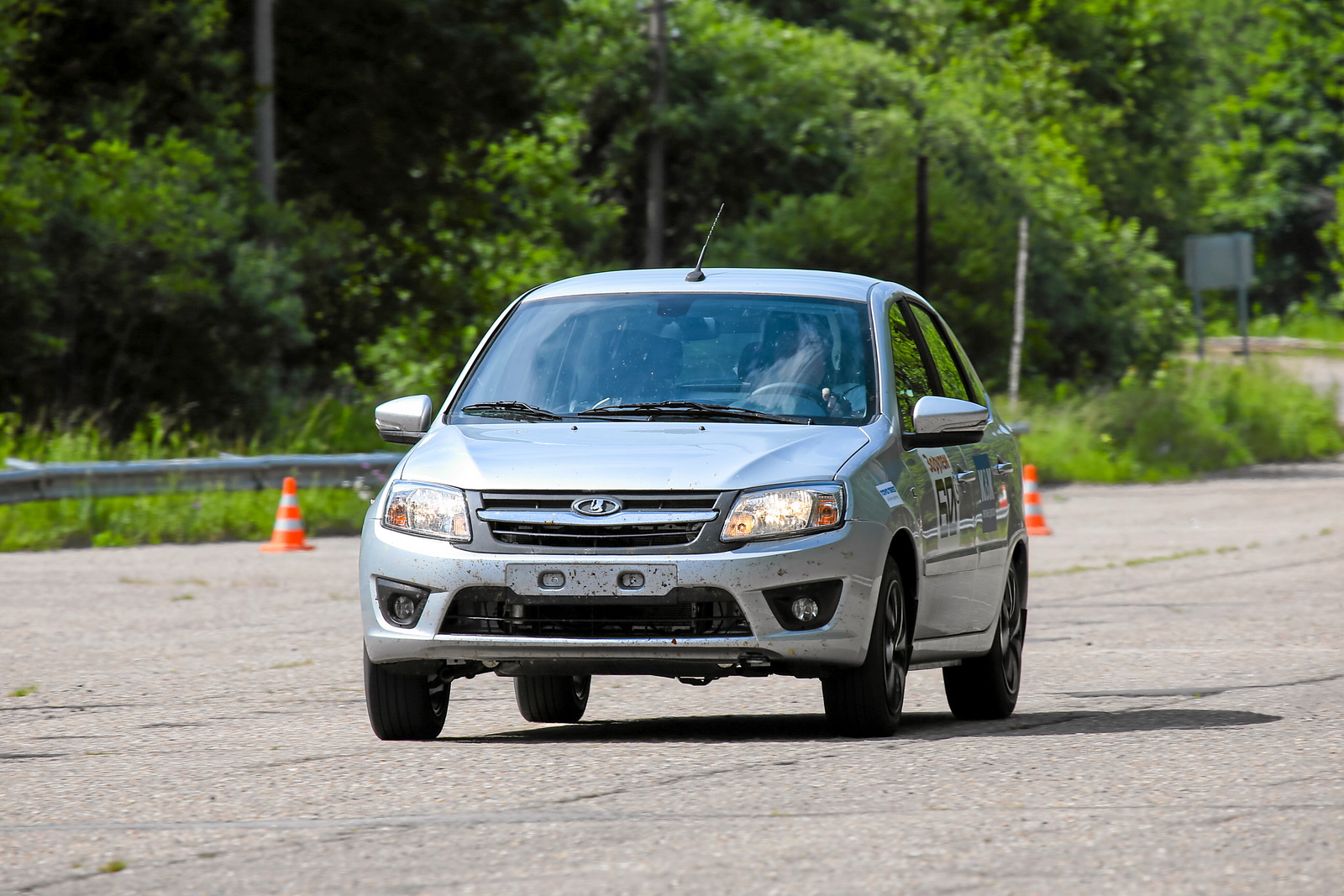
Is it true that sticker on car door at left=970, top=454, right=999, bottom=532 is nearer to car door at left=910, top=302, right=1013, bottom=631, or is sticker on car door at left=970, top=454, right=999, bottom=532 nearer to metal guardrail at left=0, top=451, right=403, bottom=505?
car door at left=910, top=302, right=1013, bottom=631

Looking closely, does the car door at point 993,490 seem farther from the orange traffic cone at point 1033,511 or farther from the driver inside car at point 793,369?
the orange traffic cone at point 1033,511

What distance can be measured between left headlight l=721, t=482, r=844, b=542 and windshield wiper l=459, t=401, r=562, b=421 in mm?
1020

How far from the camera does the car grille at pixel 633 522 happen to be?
709 cm

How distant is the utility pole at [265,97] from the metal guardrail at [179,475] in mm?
8131

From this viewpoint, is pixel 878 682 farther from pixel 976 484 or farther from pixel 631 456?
pixel 976 484

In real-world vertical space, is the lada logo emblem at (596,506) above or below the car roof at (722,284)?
below

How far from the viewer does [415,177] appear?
31.6m

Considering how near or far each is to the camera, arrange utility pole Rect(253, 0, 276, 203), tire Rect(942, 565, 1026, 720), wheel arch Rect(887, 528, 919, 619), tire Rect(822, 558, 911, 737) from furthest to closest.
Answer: utility pole Rect(253, 0, 276, 203), tire Rect(942, 565, 1026, 720), wheel arch Rect(887, 528, 919, 619), tire Rect(822, 558, 911, 737)

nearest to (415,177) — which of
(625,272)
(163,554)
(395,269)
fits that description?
(395,269)

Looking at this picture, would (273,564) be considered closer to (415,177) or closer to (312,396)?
(312,396)

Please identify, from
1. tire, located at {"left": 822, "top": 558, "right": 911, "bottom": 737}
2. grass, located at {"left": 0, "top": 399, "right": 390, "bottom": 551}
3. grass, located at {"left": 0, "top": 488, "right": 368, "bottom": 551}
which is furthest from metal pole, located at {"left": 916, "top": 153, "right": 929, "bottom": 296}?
tire, located at {"left": 822, "top": 558, "right": 911, "bottom": 737}

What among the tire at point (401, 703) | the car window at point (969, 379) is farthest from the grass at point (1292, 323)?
the tire at point (401, 703)

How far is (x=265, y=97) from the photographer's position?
94.2ft

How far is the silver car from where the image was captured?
23.4ft
